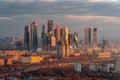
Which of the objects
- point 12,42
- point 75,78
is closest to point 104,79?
point 75,78

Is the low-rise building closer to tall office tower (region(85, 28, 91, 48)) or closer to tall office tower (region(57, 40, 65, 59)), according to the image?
tall office tower (region(57, 40, 65, 59))

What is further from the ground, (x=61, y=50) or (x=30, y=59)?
(x=61, y=50)

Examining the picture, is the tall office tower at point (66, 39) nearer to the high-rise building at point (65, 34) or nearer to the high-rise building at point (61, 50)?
the high-rise building at point (65, 34)

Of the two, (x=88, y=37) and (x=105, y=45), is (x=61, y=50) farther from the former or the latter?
(x=88, y=37)

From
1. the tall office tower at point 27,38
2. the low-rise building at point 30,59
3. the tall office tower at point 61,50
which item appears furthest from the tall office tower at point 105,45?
the low-rise building at point 30,59

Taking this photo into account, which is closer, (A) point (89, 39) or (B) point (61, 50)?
(B) point (61, 50)

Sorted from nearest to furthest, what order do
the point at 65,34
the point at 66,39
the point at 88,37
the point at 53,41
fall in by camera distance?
the point at 66,39 < the point at 65,34 < the point at 53,41 < the point at 88,37

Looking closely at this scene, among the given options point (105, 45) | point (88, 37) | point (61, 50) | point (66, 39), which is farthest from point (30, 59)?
point (88, 37)

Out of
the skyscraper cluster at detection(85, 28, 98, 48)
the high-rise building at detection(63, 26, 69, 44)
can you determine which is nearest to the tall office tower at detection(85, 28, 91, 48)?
the skyscraper cluster at detection(85, 28, 98, 48)

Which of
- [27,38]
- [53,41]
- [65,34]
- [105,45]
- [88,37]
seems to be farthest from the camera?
[88,37]
